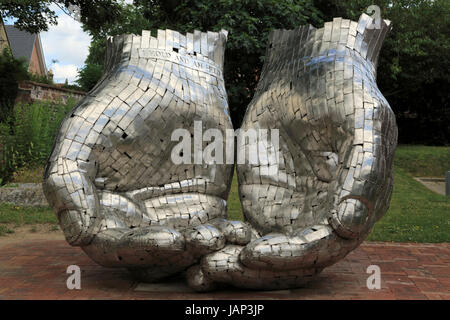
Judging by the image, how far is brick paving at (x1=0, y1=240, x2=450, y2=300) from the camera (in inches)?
122

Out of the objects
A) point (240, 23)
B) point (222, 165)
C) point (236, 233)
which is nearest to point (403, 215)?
point (222, 165)

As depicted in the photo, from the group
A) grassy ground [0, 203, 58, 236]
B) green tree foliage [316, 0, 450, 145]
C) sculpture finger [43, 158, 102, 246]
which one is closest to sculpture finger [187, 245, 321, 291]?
sculpture finger [43, 158, 102, 246]

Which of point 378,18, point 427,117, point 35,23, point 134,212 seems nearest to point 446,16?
point 427,117

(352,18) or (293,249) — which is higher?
(352,18)

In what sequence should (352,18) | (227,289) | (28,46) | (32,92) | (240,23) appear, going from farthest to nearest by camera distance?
(28,46), (352,18), (32,92), (240,23), (227,289)

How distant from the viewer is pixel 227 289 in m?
3.12

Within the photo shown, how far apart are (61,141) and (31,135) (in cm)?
641

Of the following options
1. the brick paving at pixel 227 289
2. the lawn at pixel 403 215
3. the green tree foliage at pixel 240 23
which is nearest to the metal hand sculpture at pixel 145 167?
the brick paving at pixel 227 289

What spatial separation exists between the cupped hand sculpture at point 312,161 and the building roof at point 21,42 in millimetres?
28836

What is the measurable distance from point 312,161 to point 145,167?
1.03 metres

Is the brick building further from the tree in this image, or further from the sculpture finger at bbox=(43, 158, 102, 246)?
the sculpture finger at bbox=(43, 158, 102, 246)

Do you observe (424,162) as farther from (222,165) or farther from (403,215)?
(222,165)

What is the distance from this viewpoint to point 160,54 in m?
3.62

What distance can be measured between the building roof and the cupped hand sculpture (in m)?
28.8
